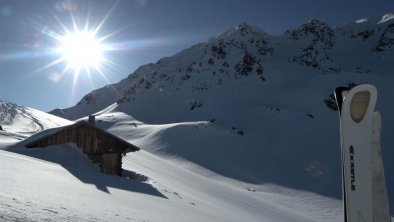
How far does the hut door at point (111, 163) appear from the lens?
24.1m

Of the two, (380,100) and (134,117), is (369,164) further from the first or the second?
(134,117)

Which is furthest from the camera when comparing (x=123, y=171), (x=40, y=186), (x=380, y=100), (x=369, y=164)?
(x=380, y=100)

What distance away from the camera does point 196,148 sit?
5847 centimetres

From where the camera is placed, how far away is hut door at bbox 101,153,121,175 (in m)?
24.1

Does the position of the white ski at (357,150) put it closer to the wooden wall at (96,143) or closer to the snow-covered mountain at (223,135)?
the snow-covered mountain at (223,135)

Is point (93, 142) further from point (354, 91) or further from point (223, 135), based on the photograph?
point (223, 135)

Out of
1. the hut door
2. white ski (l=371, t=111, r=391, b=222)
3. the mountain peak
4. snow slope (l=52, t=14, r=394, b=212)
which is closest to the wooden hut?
the hut door

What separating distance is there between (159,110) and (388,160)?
51.8 m

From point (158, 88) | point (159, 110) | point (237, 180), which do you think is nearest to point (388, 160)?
point (237, 180)

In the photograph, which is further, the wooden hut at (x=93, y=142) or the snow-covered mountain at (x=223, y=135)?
the wooden hut at (x=93, y=142)

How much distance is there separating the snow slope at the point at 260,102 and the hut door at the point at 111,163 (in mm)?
25406

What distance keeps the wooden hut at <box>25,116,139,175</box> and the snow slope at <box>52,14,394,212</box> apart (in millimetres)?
25393

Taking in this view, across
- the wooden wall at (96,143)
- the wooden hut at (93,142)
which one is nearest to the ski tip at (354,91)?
the wooden hut at (93,142)

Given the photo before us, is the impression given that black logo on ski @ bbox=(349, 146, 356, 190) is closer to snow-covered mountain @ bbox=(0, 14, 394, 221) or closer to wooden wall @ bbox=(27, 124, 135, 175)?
snow-covered mountain @ bbox=(0, 14, 394, 221)
